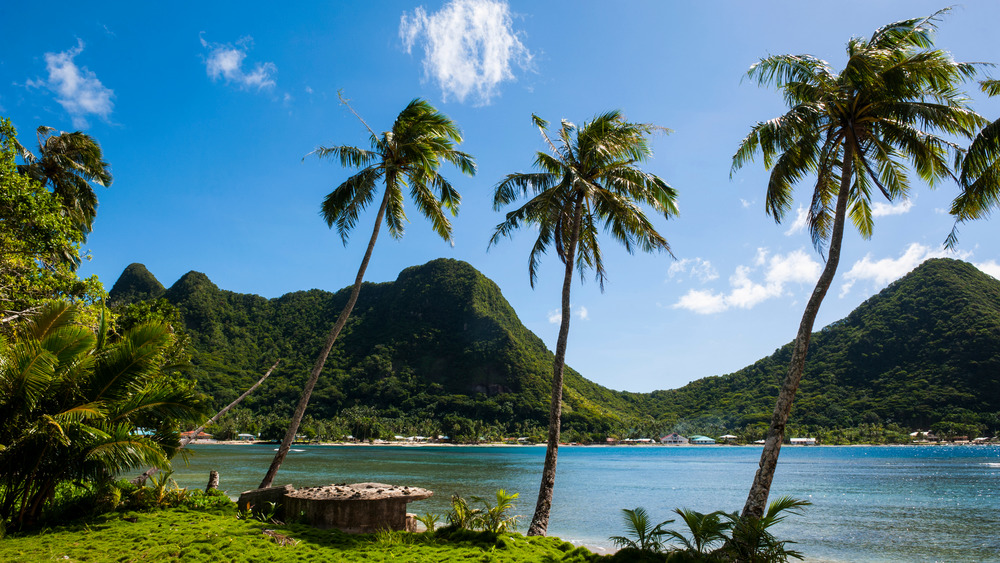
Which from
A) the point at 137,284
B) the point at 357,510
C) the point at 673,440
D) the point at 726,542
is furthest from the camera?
the point at 673,440

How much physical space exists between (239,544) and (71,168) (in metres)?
17.1

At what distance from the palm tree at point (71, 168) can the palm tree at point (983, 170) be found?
22.6 meters

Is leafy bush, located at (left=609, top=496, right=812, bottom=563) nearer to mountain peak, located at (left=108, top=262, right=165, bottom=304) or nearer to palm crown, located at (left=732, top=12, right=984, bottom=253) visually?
palm crown, located at (left=732, top=12, right=984, bottom=253)

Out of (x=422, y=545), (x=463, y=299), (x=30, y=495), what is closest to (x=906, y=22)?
(x=422, y=545)

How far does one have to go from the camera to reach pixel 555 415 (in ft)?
34.4

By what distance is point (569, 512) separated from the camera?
22250mm

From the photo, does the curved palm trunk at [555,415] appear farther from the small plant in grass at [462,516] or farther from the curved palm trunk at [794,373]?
the curved palm trunk at [794,373]

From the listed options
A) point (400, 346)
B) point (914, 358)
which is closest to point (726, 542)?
point (914, 358)

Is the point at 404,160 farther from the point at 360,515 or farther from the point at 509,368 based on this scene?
the point at 509,368

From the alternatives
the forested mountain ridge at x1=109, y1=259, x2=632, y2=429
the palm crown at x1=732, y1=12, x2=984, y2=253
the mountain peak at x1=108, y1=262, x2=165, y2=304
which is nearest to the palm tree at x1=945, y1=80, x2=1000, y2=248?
the palm crown at x1=732, y1=12, x2=984, y2=253

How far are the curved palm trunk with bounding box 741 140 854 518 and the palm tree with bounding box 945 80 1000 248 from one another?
1.59 metres

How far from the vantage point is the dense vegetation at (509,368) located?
3076 inches

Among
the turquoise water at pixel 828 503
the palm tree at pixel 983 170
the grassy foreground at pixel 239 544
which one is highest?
the palm tree at pixel 983 170

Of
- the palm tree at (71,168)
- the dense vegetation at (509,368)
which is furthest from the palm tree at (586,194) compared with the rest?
the dense vegetation at (509,368)
